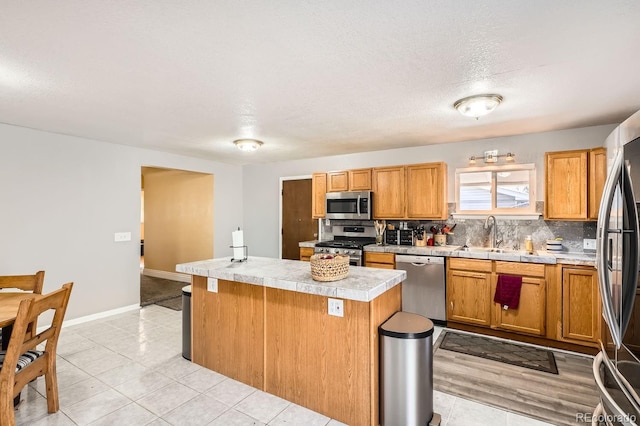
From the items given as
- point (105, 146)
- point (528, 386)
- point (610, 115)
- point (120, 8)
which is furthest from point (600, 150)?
point (105, 146)

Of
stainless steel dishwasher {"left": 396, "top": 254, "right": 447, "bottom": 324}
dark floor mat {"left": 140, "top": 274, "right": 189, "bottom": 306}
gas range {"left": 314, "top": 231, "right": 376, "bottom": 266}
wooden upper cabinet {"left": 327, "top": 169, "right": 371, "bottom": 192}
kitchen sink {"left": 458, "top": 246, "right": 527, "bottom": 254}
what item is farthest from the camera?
dark floor mat {"left": 140, "top": 274, "right": 189, "bottom": 306}

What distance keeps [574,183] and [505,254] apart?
3.50 ft

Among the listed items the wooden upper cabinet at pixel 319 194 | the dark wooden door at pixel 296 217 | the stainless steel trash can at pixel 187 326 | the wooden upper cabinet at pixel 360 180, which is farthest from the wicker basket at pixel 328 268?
the dark wooden door at pixel 296 217

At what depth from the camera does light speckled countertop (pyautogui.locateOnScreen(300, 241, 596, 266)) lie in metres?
3.26

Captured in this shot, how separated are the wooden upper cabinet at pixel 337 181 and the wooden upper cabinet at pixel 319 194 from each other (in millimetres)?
91

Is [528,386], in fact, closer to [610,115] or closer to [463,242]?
[463,242]

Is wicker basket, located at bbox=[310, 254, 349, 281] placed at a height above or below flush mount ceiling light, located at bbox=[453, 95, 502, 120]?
below

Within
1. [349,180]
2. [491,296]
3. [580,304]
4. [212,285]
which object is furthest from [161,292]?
[580,304]

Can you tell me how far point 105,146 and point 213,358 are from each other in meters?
3.45

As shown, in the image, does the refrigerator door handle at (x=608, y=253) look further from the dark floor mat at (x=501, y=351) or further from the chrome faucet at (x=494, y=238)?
the chrome faucet at (x=494, y=238)

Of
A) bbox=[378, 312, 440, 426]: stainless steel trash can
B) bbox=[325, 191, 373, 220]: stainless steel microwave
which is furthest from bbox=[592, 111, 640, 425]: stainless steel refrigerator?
bbox=[325, 191, 373, 220]: stainless steel microwave

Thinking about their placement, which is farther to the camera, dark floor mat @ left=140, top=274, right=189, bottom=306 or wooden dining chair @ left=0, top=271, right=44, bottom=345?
dark floor mat @ left=140, top=274, right=189, bottom=306

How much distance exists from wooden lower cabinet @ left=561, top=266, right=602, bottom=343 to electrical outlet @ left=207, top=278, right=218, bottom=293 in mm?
3519

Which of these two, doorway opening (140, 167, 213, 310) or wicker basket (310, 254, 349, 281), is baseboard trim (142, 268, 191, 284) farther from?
wicker basket (310, 254, 349, 281)
